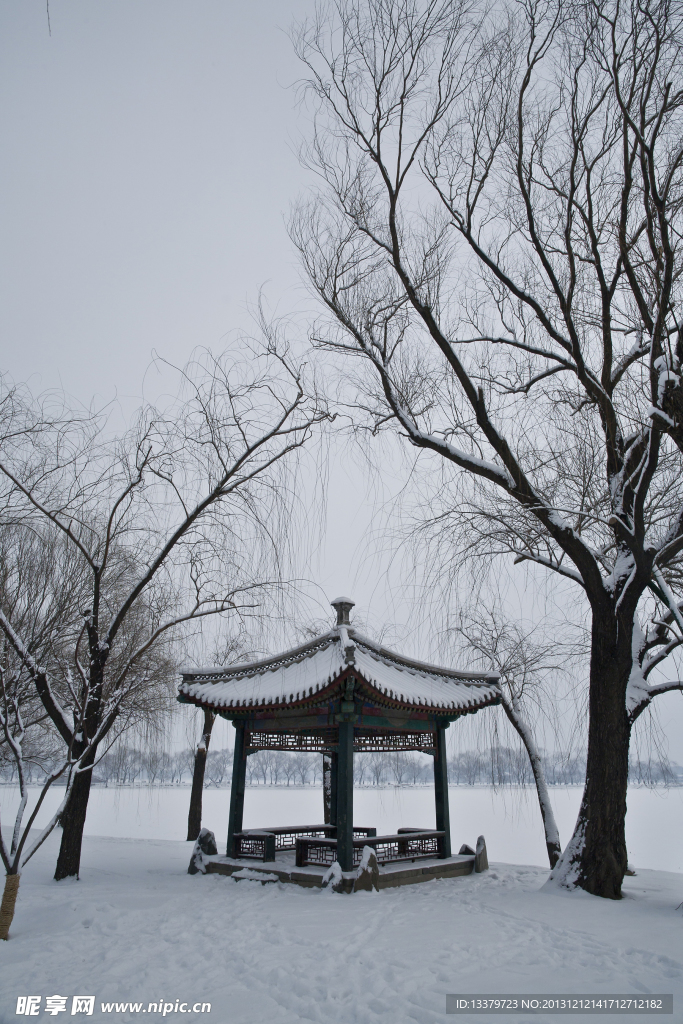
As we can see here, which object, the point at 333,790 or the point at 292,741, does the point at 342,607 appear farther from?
the point at 333,790

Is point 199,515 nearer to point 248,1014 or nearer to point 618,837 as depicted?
point 248,1014

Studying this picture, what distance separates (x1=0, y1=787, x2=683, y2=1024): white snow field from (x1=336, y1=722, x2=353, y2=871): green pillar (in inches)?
24.8

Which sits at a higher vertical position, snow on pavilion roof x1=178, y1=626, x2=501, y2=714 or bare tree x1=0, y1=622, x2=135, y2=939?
snow on pavilion roof x1=178, y1=626, x2=501, y2=714

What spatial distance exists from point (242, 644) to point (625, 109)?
11.2 metres

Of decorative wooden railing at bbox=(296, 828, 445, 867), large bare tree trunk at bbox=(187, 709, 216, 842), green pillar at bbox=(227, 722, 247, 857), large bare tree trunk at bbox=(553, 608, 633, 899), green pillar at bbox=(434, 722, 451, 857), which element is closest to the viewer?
large bare tree trunk at bbox=(553, 608, 633, 899)

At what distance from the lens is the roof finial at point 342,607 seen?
921cm

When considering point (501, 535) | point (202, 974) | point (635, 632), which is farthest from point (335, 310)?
point (202, 974)

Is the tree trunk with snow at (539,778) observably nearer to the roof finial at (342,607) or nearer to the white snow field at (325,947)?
the white snow field at (325,947)

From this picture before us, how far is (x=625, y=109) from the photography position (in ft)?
18.0

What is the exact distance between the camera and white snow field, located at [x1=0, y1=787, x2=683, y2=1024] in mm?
3830

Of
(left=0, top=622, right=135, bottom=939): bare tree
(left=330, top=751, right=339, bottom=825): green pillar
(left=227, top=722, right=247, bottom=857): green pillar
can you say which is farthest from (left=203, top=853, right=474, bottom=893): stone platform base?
(left=0, top=622, right=135, bottom=939): bare tree

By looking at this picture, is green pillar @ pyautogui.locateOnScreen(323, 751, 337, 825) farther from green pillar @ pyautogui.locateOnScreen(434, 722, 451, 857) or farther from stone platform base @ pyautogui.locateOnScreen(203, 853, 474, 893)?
stone platform base @ pyautogui.locateOnScreen(203, 853, 474, 893)

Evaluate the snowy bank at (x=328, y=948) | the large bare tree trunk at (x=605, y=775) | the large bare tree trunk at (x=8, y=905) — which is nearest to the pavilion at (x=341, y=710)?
the snowy bank at (x=328, y=948)

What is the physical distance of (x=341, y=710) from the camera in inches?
313
